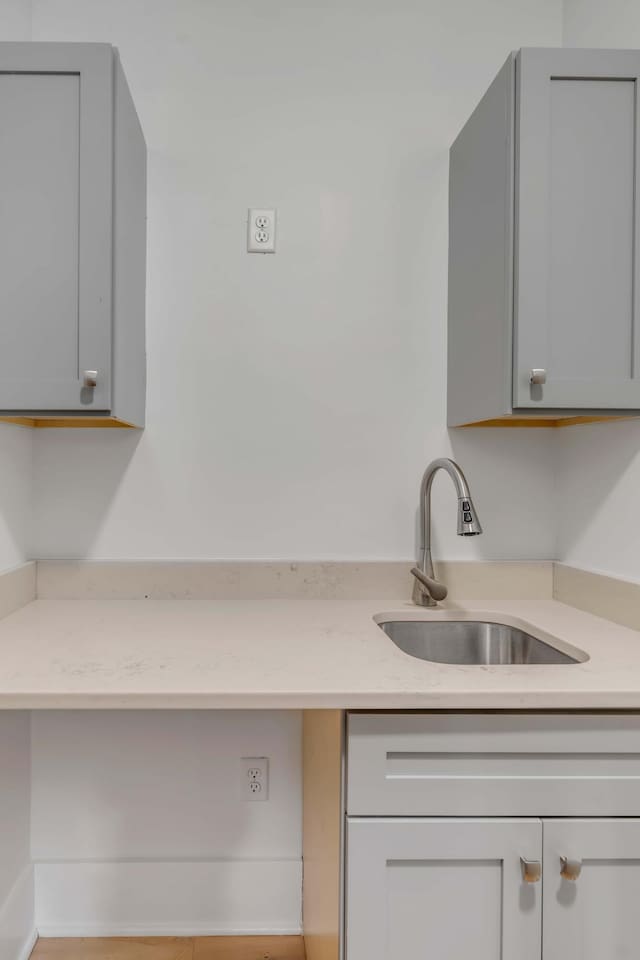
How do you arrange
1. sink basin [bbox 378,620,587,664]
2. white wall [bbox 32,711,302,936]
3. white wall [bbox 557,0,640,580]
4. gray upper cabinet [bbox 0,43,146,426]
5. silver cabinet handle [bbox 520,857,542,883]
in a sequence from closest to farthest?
silver cabinet handle [bbox 520,857,542,883] < gray upper cabinet [bbox 0,43,146,426] < white wall [bbox 557,0,640,580] < sink basin [bbox 378,620,587,664] < white wall [bbox 32,711,302,936]

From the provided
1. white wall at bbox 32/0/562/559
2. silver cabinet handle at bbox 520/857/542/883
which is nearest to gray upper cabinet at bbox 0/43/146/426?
white wall at bbox 32/0/562/559

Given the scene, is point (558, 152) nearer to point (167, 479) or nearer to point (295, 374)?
point (295, 374)

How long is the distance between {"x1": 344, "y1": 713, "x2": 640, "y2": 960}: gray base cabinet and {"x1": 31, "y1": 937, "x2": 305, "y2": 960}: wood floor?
30.1 inches

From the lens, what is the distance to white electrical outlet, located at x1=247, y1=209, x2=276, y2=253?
1677 millimetres

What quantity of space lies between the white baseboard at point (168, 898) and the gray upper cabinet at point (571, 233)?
1.37 metres

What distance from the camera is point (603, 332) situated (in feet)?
4.26

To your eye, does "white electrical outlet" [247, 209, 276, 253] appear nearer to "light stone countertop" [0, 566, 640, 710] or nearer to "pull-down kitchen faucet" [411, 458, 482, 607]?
"pull-down kitchen faucet" [411, 458, 482, 607]

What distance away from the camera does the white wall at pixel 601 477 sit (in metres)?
1.43

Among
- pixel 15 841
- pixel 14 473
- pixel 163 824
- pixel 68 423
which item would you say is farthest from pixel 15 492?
pixel 163 824

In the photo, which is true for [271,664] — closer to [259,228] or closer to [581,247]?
[581,247]

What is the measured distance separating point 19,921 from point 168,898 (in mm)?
354

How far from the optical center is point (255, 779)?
5.49 ft

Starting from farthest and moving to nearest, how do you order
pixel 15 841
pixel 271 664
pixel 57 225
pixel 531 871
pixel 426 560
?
pixel 426 560 < pixel 15 841 < pixel 57 225 < pixel 271 664 < pixel 531 871

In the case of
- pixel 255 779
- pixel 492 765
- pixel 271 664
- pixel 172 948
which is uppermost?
pixel 271 664
